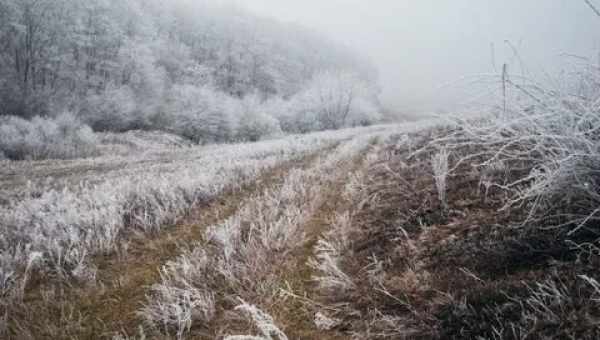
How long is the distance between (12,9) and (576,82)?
116 feet

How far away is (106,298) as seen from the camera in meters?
2.94

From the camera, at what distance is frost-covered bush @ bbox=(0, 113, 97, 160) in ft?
63.5

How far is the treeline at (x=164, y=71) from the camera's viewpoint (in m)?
28.0

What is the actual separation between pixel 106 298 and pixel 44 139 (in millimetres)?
23427

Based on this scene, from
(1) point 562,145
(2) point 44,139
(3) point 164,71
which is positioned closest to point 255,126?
(3) point 164,71

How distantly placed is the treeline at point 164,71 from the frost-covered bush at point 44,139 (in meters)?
1.34

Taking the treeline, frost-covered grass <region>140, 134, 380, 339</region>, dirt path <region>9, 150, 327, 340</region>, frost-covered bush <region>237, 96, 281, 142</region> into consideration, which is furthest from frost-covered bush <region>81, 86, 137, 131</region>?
frost-covered grass <region>140, 134, 380, 339</region>

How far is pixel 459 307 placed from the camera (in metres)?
1.85

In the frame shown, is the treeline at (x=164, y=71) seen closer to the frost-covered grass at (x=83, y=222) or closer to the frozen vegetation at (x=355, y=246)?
the frost-covered grass at (x=83, y=222)

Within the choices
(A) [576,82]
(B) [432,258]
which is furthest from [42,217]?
(A) [576,82]

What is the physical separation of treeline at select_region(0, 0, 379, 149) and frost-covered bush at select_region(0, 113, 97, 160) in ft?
4.39

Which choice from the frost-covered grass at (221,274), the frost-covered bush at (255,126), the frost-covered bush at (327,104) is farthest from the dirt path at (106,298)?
the frost-covered bush at (327,104)

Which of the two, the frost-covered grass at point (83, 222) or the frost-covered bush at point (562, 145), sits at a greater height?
the frost-covered bush at point (562, 145)

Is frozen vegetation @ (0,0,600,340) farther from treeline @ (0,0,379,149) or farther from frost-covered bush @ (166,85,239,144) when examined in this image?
frost-covered bush @ (166,85,239,144)
